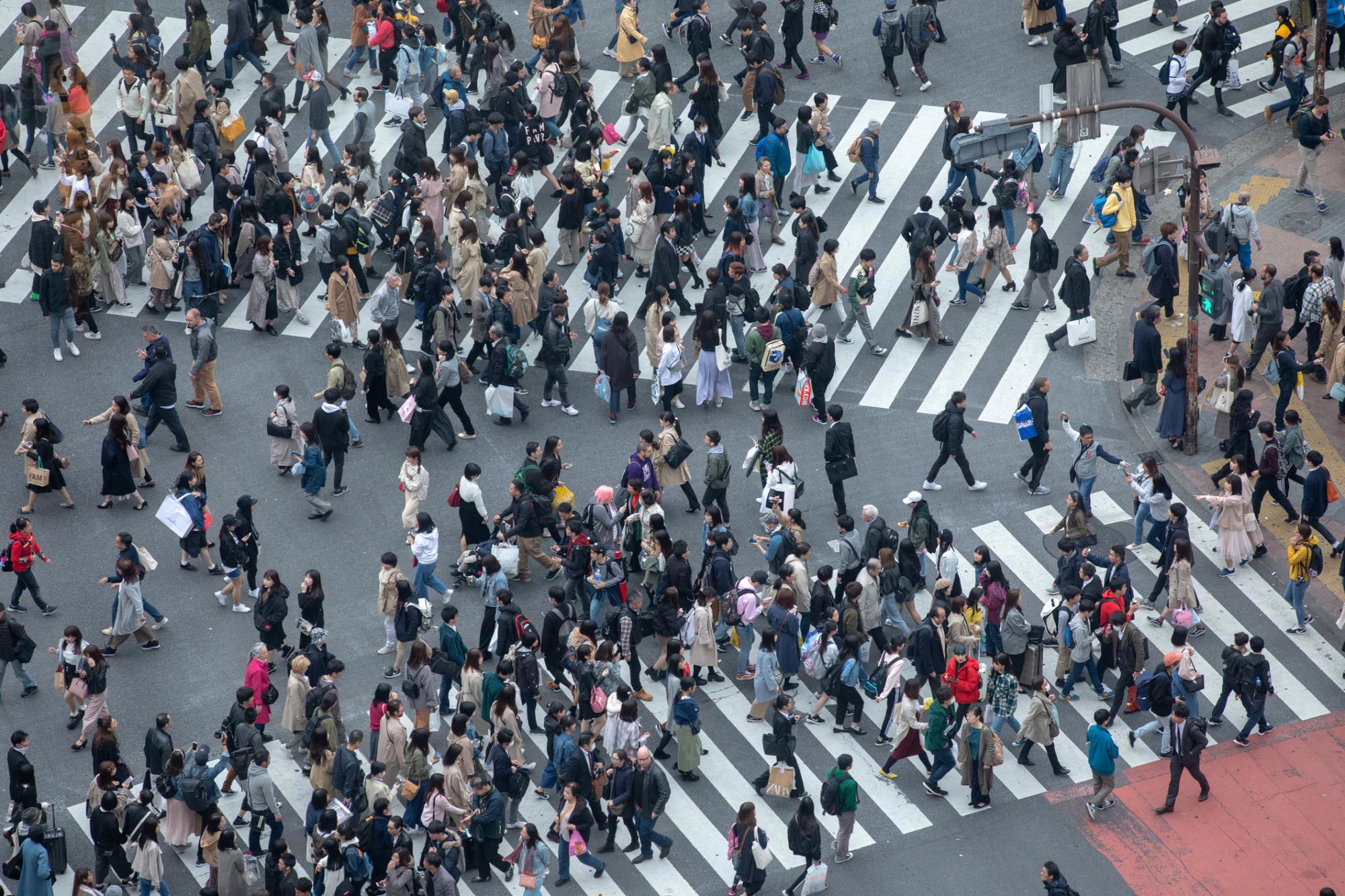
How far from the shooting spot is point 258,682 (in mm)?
23688

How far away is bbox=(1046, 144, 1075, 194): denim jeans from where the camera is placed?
33.0 metres

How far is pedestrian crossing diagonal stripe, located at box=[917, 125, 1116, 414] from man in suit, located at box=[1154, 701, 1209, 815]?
751 cm

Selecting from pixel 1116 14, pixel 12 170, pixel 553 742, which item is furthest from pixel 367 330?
pixel 1116 14

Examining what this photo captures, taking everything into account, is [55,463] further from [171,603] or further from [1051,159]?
→ [1051,159]

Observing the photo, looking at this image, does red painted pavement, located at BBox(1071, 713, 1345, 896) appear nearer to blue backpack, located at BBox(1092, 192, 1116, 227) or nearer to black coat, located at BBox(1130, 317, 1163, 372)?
black coat, located at BBox(1130, 317, 1163, 372)

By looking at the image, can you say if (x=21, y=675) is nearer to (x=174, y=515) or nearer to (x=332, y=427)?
(x=174, y=515)

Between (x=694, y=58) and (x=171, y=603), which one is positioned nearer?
(x=171, y=603)

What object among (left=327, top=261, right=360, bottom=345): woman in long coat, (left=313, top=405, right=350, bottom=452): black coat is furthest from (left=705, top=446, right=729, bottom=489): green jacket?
(left=327, top=261, right=360, bottom=345): woman in long coat

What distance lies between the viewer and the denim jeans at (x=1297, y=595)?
25.6m

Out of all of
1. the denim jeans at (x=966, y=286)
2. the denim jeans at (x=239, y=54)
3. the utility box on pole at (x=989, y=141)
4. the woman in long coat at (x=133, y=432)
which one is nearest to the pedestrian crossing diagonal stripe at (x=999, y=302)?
the denim jeans at (x=966, y=286)

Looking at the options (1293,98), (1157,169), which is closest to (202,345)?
(1157,169)

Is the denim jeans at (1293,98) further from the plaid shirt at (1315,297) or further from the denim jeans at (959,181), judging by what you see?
the plaid shirt at (1315,297)

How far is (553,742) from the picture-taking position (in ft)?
74.6

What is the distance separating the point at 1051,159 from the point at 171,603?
16.1 m
